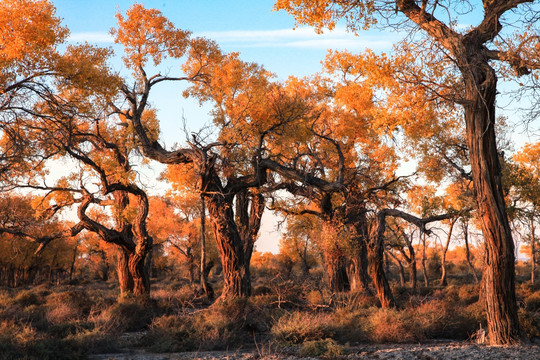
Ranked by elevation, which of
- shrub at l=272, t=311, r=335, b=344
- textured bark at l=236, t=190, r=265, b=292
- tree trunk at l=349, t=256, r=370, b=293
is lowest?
shrub at l=272, t=311, r=335, b=344

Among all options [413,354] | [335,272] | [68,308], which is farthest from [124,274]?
[413,354]

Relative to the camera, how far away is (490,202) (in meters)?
9.28

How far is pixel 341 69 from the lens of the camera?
21.0 m

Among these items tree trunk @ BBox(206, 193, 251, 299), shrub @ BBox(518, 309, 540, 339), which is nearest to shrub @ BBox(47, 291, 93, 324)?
tree trunk @ BBox(206, 193, 251, 299)

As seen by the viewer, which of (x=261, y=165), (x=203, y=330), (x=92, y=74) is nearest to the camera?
(x=203, y=330)

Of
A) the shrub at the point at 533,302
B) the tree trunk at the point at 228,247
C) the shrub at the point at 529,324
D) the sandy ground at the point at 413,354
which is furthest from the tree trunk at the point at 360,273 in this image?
the sandy ground at the point at 413,354

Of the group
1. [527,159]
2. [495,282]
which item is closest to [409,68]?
[495,282]

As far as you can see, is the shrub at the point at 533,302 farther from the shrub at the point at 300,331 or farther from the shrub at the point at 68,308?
the shrub at the point at 68,308

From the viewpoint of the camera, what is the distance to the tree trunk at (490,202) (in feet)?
30.0

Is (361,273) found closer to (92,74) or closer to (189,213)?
(92,74)

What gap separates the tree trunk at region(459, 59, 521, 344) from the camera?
9148mm

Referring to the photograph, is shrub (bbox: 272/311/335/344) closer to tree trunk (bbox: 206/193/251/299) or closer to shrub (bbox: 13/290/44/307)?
tree trunk (bbox: 206/193/251/299)

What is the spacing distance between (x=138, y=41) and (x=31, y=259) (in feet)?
110

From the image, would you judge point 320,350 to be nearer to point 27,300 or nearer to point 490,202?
point 490,202
